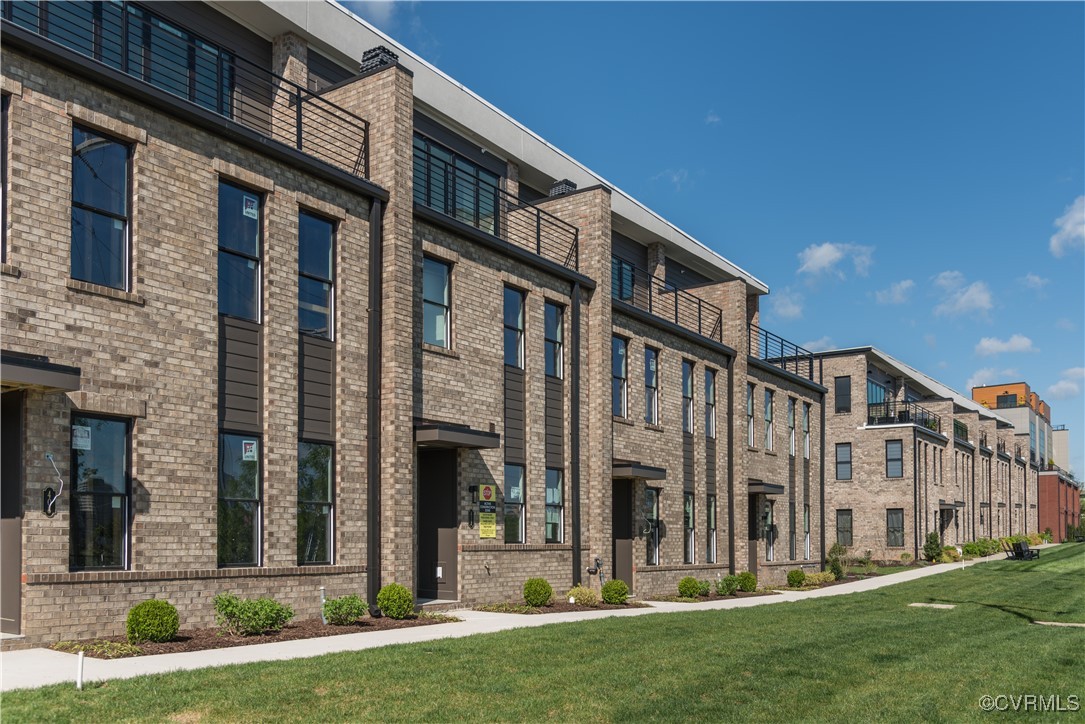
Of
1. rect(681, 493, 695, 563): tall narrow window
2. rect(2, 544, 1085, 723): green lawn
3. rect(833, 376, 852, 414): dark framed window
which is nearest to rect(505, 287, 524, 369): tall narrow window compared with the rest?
rect(2, 544, 1085, 723): green lawn

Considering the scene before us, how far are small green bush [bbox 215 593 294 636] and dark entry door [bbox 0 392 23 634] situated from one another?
2783 millimetres

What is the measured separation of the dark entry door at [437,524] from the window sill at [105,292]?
26.4 feet

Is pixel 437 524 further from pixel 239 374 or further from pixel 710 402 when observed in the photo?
pixel 710 402

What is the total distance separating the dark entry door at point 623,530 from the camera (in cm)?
2725

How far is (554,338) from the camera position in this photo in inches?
990

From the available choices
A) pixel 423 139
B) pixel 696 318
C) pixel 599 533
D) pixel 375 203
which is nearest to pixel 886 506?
pixel 696 318

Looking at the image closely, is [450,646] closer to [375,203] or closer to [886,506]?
[375,203]

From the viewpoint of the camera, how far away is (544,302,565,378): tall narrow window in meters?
24.9

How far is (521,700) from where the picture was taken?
35.8 ft

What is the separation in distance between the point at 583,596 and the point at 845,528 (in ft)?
119

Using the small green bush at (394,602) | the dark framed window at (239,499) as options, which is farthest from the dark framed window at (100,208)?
the small green bush at (394,602)

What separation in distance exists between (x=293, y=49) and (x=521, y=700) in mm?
14915

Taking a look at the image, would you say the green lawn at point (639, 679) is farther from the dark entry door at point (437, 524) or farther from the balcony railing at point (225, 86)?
the balcony railing at point (225, 86)

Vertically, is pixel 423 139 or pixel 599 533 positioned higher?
pixel 423 139
